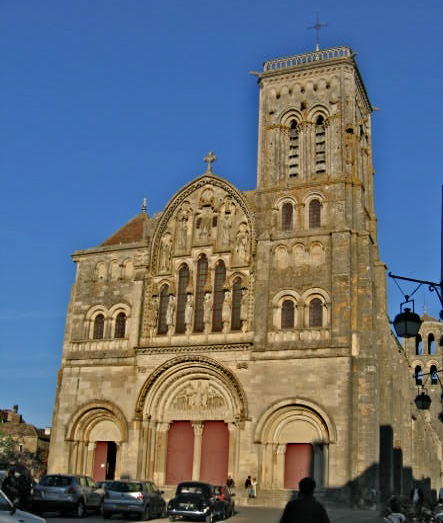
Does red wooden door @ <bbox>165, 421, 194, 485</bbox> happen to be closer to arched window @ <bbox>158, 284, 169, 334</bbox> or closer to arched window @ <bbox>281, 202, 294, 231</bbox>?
arched window @ <bbox>158, 284, 169, 334</bbox>

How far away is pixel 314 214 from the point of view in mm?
35438

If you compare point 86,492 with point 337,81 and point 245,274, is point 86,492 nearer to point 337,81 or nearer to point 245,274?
point 245,274

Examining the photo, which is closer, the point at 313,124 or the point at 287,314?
the point at 287,314

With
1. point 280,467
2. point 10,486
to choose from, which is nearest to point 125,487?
point 10,486

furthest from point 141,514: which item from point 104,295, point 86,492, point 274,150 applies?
point 274,150

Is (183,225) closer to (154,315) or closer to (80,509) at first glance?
(154,315)

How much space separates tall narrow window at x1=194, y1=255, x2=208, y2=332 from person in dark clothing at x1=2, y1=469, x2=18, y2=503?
659 inches

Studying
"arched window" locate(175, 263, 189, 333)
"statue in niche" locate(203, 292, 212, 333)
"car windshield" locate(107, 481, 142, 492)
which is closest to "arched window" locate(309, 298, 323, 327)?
"statue in niche" locate(203, 292, 212, 333)

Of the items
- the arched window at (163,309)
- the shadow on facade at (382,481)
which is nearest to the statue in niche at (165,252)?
the arched window at (163,309)

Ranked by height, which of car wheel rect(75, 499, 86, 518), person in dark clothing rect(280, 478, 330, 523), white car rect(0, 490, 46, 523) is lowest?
car wheel rect(75, 499, 86, 518)

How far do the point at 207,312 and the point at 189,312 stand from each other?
960mm

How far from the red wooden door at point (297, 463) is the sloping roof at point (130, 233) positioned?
1417 centimetres

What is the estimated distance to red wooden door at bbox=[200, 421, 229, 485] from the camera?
33312 mm

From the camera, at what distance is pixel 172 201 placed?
38.2 meters
